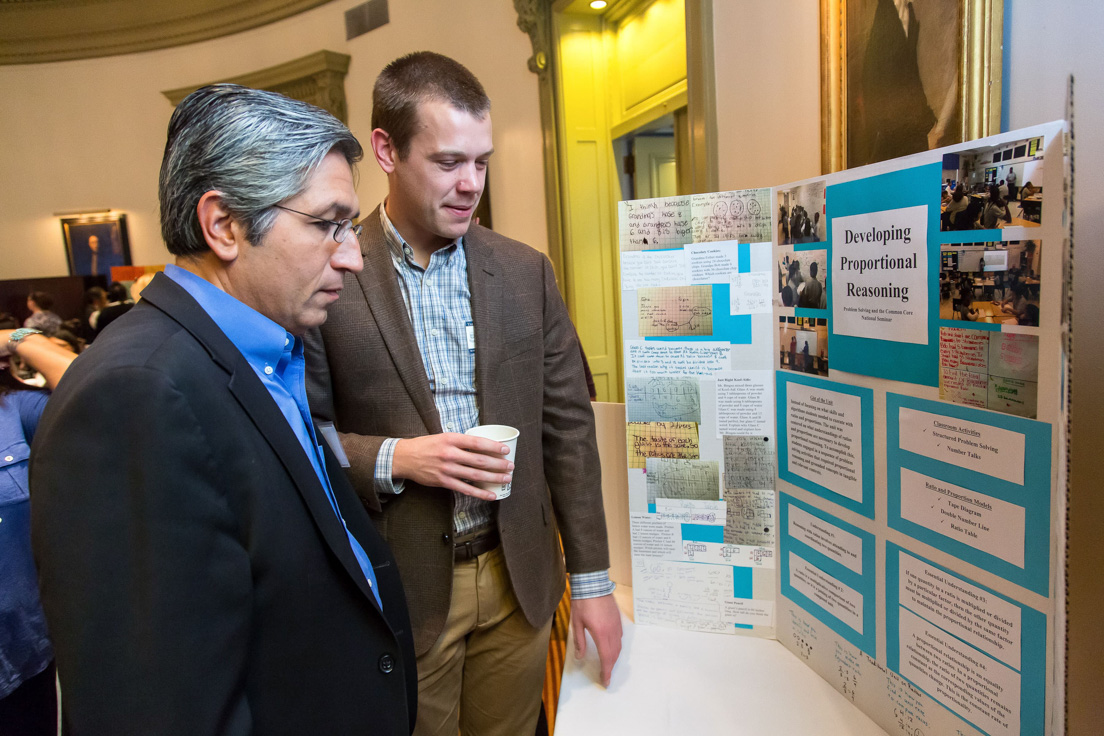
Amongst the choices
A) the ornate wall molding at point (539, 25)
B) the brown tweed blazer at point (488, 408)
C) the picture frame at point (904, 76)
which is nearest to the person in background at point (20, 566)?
the brown tweed blazer at point (488, 408)

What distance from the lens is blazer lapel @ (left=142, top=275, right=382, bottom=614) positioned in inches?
28.5

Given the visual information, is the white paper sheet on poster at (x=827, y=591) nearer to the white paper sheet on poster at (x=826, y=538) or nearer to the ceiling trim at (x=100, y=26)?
the white paper sheet on poster at (x=826, y=538)

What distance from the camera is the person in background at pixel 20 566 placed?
1.51 meters

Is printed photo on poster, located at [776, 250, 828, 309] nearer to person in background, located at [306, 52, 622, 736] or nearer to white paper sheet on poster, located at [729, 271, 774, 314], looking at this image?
white paper sheet on poster, located at [729, 271, 774, 314]

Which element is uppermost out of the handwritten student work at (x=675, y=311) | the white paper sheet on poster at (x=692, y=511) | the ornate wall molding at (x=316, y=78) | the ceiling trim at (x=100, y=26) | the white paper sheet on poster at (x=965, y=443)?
the ceiling trim at (x=100, y=26)

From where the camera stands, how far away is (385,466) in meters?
1.13

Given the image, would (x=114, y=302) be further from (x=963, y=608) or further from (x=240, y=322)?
(x=963, y=608)

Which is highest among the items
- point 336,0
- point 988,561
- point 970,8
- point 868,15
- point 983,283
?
point 336,0

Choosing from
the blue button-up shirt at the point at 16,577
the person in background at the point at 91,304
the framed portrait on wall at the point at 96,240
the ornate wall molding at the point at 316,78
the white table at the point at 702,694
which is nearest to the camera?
the white table at the point at 702,694

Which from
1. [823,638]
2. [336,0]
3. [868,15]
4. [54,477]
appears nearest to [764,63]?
[868,15]

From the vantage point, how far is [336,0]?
527 cm

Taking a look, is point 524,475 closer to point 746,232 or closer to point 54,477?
point 746,232

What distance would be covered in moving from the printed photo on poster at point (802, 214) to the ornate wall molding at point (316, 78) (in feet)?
16.1

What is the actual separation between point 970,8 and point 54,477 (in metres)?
1.46
